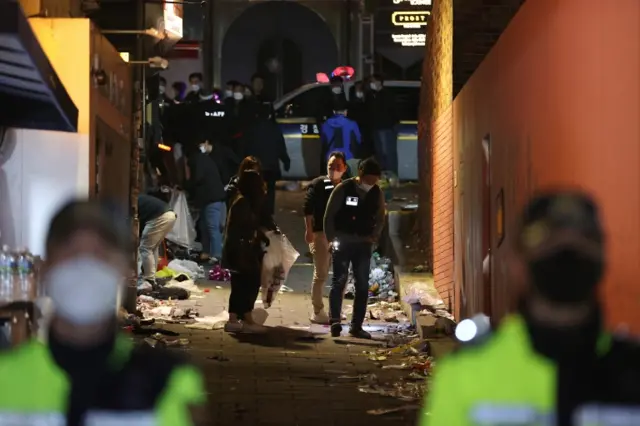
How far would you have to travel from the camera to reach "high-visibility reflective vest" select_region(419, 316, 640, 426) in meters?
2.61

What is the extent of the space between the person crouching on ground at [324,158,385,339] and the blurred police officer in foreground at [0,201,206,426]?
7.88 meters

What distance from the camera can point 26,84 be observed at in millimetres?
7305

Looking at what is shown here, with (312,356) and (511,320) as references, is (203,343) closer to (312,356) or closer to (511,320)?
(312,356)

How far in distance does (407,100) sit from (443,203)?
10.4 meters

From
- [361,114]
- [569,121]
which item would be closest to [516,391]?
[569,121]

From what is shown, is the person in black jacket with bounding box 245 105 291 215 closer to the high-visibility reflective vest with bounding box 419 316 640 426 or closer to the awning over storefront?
the awning over storefront

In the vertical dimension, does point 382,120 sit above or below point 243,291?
above

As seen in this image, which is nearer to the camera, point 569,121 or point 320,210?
point 569,121

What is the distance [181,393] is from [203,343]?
776 cm

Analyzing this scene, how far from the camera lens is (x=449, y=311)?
11617 millimetres

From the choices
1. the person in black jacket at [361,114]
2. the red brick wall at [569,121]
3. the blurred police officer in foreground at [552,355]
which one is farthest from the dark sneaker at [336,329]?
the person in black jacket at [361,114]

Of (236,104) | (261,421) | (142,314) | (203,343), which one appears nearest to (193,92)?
(236,104)

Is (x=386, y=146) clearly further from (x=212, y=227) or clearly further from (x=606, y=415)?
(x=606, y=415)

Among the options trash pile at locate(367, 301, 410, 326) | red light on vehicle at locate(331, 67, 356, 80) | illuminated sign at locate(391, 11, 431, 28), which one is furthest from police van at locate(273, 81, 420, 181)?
trash pile at locate(367, 301, 410, 326)
